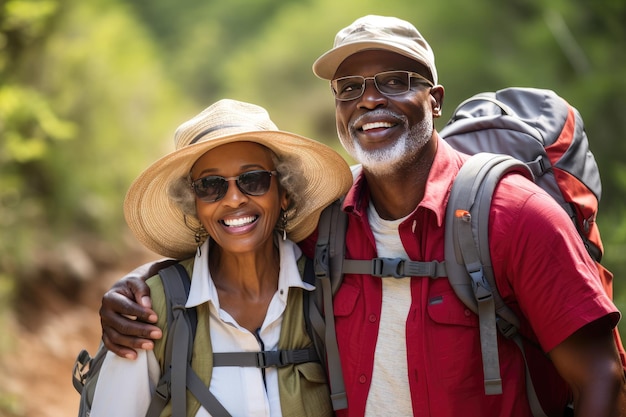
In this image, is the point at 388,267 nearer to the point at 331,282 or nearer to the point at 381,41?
the point at 331,282

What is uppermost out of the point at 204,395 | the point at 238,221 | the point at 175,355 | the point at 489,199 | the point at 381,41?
the point at 381,41

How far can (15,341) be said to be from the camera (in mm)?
6582

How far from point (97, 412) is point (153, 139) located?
28.3 ft

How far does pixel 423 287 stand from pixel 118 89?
25.4ft

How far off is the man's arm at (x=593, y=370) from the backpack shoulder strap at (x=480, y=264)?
0.15 m

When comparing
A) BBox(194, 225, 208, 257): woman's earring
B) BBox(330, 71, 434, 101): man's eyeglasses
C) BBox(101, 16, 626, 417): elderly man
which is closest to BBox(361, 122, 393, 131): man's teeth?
BBox(101, 16, 626, 417): elderly man

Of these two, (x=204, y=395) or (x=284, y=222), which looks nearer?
(x=204, y=395)

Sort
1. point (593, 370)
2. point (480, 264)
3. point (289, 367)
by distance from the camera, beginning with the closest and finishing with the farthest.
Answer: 1. point (593, 370)
2. point (480, 264)
3. point (289, 367)

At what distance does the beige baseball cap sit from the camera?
2881 millimetres

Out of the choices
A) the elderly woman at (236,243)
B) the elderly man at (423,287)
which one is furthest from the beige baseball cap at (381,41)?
the elderly woman at (236,243)

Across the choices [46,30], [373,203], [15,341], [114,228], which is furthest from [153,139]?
[373,203]

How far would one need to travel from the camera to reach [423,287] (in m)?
2.69

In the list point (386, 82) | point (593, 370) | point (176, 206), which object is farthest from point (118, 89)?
point (593, 370)

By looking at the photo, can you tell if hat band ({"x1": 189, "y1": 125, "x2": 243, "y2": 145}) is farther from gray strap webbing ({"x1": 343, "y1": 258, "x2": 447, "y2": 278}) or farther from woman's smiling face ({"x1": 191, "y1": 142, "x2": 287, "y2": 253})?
gray strap webbing ({"x1": 343, "y1": 258, "x2": 447, "y2": 278})
